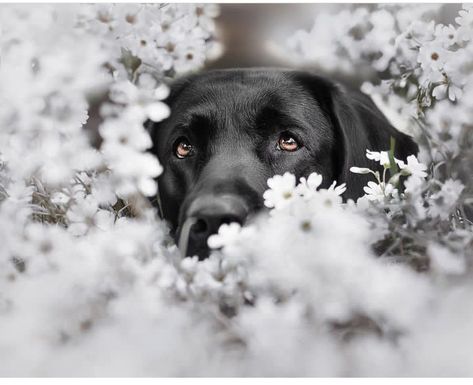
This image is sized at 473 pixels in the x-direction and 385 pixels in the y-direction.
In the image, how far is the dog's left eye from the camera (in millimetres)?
2703

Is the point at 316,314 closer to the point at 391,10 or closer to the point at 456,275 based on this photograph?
the point at 456,275

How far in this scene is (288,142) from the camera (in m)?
2.71

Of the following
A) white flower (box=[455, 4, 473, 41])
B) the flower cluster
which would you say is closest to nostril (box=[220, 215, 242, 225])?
the flower cluster

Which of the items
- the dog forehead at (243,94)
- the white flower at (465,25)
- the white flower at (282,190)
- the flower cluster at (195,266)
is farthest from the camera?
the dog forehead at (243,94)

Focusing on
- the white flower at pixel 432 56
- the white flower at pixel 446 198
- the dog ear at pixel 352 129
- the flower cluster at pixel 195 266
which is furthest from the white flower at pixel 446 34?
the white flower at pixel 446 198

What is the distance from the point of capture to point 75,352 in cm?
183

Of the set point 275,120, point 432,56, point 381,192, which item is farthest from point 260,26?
point 381,192

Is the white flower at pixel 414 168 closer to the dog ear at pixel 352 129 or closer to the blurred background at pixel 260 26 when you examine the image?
the dog ear at pixel 352 129

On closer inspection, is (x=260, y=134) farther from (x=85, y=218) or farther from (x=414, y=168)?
(x=85, y=218)

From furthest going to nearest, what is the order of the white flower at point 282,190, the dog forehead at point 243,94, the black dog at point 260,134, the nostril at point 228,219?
the dog forehead at point 243,94 < the black dog at point 260,134 < the nostril at point 228,219 < the white flower at point 282,190

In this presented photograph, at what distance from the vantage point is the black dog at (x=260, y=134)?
2.66m

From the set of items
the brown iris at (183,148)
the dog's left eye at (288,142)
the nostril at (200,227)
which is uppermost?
the dog's left eye at (288,142)

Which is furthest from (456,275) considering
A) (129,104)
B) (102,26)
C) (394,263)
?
(102,26)

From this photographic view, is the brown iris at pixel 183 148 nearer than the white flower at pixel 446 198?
No
